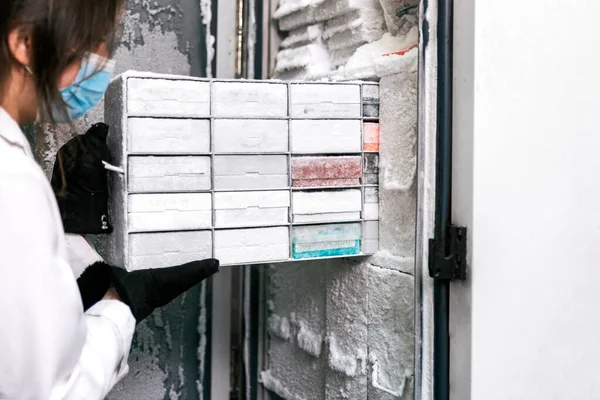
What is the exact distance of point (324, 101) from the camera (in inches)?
46.4

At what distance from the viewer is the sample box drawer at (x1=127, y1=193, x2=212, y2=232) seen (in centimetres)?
105

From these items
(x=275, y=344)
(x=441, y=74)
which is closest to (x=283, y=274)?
(x=275, y=344)

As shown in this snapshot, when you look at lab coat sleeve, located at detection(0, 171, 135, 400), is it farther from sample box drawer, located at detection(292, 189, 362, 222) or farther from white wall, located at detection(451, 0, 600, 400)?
white wall, located at detection(451, 0, 600, 400)

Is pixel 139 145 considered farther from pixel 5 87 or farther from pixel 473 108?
pixel 473 108

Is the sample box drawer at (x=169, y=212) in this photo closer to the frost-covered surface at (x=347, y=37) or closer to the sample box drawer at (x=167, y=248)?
the sample box drawer at (x=167, y=248)

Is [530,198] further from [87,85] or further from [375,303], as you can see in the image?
[87,85]

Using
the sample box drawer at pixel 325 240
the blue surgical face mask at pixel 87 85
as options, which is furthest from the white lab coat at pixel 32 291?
the sample box drawer at pixel 325 240

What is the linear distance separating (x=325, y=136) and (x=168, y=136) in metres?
0.28

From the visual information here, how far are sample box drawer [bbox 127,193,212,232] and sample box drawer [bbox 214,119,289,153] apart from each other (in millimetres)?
92

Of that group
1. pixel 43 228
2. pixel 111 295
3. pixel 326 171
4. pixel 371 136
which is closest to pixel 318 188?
pixel 326 171

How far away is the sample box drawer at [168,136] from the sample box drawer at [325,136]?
0.52 ft

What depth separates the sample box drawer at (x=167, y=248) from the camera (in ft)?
3.47

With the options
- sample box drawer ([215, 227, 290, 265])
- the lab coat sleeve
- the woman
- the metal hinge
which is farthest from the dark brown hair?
the metal hinge

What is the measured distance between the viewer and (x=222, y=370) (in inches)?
63.9
